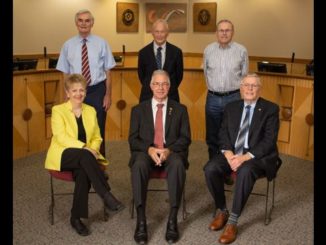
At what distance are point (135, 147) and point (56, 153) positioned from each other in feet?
2.15

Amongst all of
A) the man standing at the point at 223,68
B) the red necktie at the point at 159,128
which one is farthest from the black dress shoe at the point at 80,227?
the man standing at the point at 223,68

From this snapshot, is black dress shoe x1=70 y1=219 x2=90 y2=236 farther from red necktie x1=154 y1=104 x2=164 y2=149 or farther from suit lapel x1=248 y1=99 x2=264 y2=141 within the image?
suit lapel x1=248 y1=99 x2=264 y2=141

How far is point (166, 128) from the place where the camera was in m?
3.64

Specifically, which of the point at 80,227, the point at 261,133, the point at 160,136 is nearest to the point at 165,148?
the point at 160,136

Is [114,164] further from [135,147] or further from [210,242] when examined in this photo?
[210,242]

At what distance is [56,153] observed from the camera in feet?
11.3

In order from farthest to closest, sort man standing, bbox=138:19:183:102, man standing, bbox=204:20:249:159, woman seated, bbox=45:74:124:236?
man standing, bbox=138:19:183:102 < man standing, bbox=204:20:249:159 < woman seated, bbox=45:74:124:236

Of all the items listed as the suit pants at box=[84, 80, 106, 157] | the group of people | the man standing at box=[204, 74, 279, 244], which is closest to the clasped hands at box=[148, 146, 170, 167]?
the group of people

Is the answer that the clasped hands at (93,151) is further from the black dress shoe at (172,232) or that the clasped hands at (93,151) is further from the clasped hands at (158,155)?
the black dress shoe at (172,232)

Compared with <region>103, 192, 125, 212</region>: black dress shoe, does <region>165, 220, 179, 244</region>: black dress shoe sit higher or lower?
lower

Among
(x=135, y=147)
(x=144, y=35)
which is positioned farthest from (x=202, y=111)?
(x=144, y=35)

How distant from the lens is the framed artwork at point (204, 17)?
389 inches

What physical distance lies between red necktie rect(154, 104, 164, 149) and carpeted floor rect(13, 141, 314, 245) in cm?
67

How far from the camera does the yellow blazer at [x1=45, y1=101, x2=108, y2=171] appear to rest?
346 centimetres
